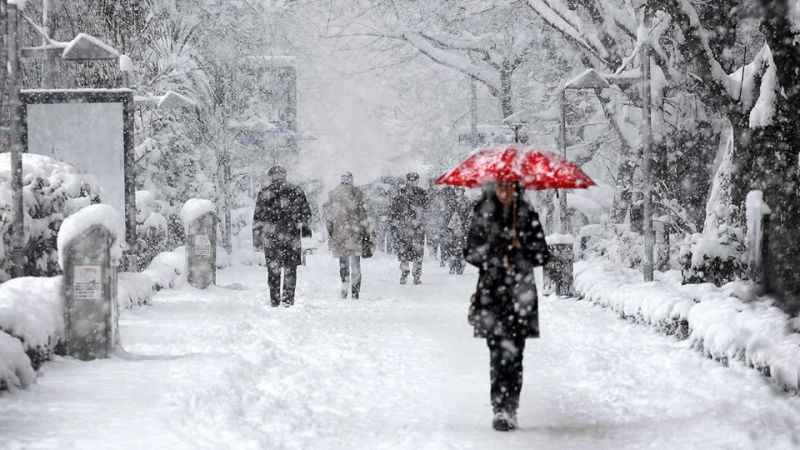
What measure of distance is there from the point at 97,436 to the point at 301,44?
32341mm

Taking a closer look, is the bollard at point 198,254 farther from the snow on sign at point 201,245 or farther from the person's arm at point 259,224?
the person's arm at point 259,224

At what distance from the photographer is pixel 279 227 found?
1508 centimetres

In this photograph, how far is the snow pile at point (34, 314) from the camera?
8.77 m

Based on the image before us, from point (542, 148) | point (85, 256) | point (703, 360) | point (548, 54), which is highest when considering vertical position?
point (548, 54)

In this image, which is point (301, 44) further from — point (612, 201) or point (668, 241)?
point (668, 241)

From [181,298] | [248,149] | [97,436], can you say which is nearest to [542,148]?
[97,436]

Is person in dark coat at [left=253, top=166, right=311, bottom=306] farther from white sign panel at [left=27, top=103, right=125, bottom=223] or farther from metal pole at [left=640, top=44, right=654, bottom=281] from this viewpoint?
metal pole at [left=640, top=44, right=654, bottom=281]

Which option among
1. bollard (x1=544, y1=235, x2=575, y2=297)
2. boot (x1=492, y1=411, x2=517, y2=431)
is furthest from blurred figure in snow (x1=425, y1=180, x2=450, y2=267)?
boot (x1=492, y1=411, x2=517, y2=431)

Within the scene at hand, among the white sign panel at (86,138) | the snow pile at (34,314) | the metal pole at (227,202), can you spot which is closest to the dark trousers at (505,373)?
the snow pile at (34,314)

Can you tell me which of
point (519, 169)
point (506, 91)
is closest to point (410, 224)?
point (506, 91)

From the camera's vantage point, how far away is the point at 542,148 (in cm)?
838

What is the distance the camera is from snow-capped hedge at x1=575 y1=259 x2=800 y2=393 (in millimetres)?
8703

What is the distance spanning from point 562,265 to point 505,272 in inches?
379

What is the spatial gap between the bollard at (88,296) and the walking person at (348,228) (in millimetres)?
6768
